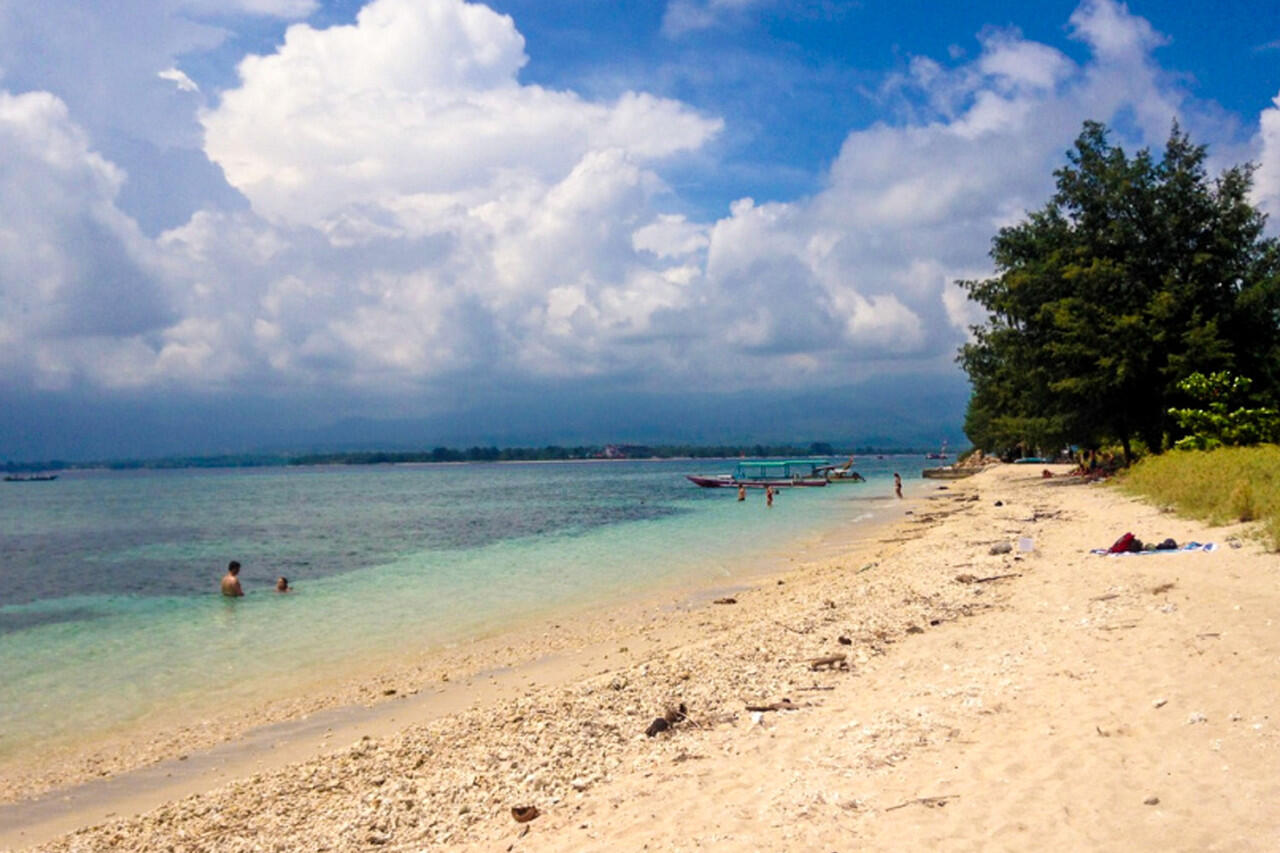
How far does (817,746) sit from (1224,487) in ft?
49.0

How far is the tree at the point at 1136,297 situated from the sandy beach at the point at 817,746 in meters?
23.1

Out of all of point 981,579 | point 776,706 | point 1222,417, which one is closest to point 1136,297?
point 1222,417

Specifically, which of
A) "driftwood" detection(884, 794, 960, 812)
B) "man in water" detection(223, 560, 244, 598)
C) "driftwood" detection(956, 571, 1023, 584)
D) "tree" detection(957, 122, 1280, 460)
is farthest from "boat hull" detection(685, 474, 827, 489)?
"driftwood" detection(884, 794, 960, 812)

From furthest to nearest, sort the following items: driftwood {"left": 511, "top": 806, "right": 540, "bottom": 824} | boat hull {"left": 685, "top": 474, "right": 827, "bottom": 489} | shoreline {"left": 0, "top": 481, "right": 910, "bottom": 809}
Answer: boat hull {"left": 685, "top": 474, "right": 827, "bottom": 489}, shoreline {"left": 0, "top": 481, "right": 910, "bottom": 809}, driftwood {"left": 511, "top": 806, "right": 540, "bottom": 824}

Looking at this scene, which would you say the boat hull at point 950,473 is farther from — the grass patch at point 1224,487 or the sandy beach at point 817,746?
the sandy beach at point 817,746

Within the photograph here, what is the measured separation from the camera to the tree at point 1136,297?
31.0m

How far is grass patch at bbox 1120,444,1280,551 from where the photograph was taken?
46.8 ft

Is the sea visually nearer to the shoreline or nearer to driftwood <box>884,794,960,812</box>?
Answer: the shoreline

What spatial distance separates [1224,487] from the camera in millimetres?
16406

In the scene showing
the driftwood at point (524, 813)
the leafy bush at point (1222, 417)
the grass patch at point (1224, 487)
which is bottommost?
the driftwood at point (524, 813)

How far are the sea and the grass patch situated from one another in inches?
405

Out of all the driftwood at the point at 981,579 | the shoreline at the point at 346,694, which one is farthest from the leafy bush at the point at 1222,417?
the shoreline at the point at 346,694

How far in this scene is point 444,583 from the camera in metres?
22.0

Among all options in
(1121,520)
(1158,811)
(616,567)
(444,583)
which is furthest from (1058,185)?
(1158,811)
